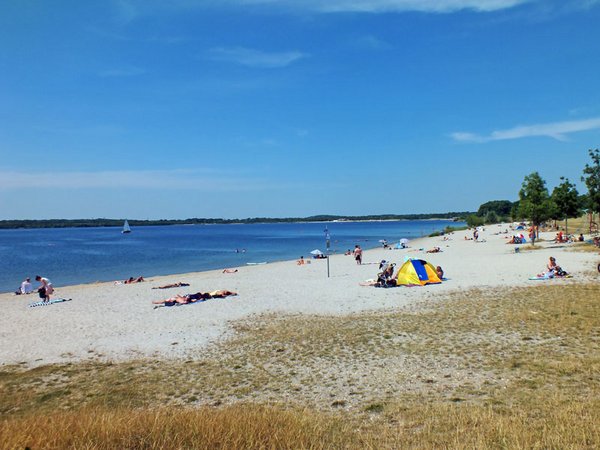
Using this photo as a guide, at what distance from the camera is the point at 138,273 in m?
36.7

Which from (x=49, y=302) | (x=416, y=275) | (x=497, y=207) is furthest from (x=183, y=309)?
(x=497, y=207)

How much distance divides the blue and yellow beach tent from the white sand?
72cm

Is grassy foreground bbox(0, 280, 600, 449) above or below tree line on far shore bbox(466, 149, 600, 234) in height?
below

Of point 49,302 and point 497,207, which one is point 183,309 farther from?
point 497,207

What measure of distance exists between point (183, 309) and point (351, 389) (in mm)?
10141

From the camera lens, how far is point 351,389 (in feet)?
24.8

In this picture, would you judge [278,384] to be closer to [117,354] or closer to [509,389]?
[509,389]

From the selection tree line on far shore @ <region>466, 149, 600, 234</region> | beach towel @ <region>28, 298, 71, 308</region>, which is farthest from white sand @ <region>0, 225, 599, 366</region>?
tree line on far shore @ <region>466, 149, 600, 234</region>

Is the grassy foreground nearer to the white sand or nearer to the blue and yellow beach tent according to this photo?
the white sand

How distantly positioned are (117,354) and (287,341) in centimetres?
418

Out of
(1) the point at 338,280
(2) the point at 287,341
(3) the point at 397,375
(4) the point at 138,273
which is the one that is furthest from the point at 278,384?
(4) the point at 138,273

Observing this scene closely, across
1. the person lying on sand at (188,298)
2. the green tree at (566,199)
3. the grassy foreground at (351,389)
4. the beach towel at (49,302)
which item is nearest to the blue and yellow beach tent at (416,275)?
the grassy foreground at (351,389)

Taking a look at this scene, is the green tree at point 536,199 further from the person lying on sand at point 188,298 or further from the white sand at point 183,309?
the person lying on sand at point 188,298

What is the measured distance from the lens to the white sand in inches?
451
